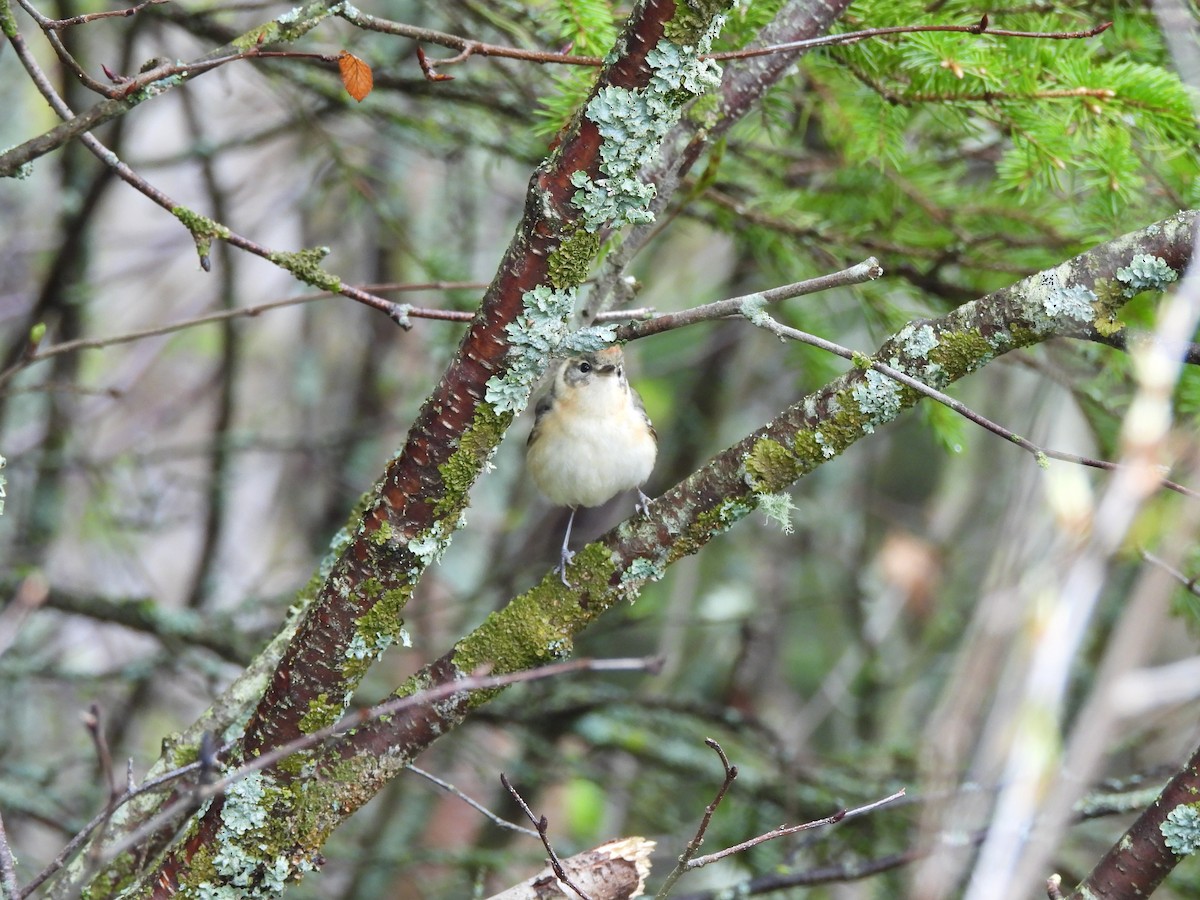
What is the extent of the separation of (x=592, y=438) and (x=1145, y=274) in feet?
7.67

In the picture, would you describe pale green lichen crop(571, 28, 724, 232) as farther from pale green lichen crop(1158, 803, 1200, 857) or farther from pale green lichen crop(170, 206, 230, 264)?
pale green lichen crop(1158, 803, 1200, 857)

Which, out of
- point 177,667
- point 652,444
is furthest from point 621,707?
point 177,667

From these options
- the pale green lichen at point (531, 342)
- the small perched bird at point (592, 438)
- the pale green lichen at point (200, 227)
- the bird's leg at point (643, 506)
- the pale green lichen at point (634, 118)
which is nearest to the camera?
the pale green lichen at point (634, 118)

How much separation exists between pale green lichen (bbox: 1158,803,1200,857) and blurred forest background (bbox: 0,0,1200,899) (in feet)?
0.72

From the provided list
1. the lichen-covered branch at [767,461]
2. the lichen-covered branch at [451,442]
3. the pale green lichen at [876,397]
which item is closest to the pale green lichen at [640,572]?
the lichen-covered branch at [767,461]

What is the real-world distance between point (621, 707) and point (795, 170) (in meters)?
2.29

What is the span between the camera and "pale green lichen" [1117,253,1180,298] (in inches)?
71.1

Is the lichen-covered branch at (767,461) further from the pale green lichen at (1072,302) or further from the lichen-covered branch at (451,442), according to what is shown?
the lichen-covered branch at (451,442)

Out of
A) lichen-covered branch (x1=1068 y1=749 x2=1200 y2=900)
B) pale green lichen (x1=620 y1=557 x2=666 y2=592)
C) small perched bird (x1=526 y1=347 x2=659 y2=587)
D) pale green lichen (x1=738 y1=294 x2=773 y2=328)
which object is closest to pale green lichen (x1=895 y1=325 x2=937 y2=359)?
pale green lichen (x1=738 y1=294 x2=773 y2=328)

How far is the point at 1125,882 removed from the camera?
2.02 metres

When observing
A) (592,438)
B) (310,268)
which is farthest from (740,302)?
(592,438)

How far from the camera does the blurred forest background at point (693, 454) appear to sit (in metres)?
2.52

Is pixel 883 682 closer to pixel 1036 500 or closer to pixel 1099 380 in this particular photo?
pixel 1099 380

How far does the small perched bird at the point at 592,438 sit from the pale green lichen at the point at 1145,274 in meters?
2.23
